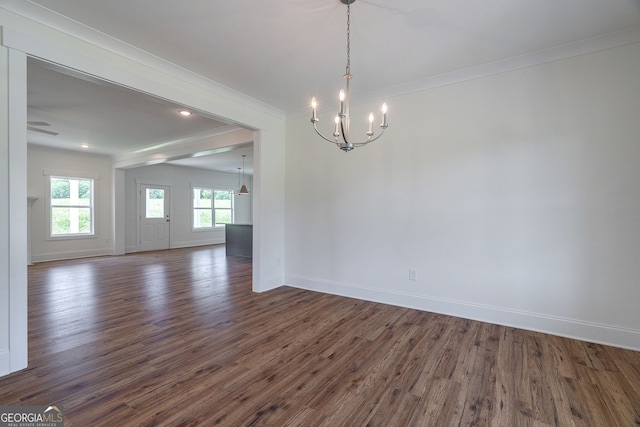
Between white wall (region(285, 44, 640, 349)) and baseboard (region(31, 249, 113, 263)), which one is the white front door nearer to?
baseboard (region(31, 249, 113, 263))

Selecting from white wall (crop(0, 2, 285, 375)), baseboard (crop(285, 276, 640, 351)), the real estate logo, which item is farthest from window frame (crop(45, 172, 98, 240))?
baseboard (crop(285, 276, 640, 351))

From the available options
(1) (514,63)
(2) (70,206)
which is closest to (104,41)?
(1) (514,63)

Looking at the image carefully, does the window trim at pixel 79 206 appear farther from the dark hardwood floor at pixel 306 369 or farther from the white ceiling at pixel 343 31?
the white ceiling at pixel 343 31

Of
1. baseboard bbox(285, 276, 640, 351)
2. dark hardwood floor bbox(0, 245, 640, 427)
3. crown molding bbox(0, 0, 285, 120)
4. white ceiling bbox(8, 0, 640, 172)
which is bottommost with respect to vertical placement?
dark hardwood floor bbox(0, 245, 640, 427)

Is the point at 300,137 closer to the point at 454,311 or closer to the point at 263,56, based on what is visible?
the point at 263,56

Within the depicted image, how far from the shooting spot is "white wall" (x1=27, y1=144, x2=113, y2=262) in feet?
21.5

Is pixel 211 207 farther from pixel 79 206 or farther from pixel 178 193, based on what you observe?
pixel 79 206

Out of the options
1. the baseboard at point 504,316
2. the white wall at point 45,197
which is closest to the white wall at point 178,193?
the white wall at point 45,197

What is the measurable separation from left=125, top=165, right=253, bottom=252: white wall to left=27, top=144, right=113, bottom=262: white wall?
19.0 inches

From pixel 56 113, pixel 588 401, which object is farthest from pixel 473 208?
pixel 56 113

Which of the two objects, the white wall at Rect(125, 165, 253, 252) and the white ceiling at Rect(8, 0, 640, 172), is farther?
the white wall at Rect(125, 165, 253, 252)

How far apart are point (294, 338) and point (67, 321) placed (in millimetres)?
2504

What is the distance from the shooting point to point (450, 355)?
7.79 ft

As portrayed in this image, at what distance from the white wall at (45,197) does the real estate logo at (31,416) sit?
675 centimetres
